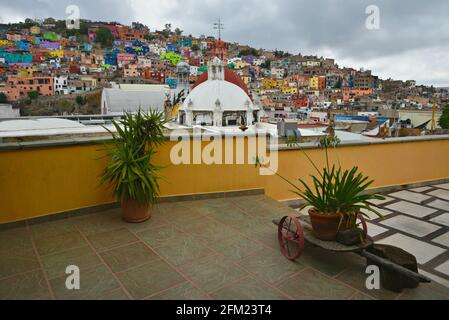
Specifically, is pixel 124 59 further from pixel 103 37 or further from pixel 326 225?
pixel 326 225

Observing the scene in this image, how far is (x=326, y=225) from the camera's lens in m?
2.72

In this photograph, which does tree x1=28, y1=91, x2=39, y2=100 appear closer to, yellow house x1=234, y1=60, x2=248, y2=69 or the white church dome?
the white church dome

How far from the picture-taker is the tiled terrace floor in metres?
2.40

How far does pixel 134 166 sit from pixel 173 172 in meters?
1.02

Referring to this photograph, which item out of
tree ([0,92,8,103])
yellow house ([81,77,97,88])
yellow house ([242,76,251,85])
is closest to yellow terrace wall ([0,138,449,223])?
tree ([0,92,8,103])

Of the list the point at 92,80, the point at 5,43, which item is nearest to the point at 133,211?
the point at 92,80

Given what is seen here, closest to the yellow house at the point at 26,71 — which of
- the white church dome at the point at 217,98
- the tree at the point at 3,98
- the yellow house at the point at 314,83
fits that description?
the tree at the point at 3,98

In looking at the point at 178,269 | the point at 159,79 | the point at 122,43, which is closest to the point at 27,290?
the point at 178,269

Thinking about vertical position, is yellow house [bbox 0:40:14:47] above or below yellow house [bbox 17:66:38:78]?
above

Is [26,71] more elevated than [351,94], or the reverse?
[26,71]

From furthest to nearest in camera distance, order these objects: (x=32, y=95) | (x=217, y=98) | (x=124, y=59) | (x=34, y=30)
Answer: (x=34, y=30) → (x=124, y=59) → (x=32, y=95) → (x=217, y=98)

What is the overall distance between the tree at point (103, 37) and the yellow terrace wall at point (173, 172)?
117083 millimetres

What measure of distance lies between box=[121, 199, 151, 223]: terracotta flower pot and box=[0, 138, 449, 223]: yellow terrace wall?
0.55 m
